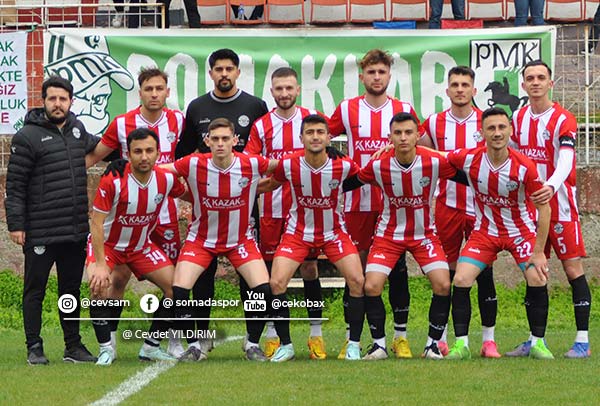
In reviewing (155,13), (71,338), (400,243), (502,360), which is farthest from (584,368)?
(155,13)

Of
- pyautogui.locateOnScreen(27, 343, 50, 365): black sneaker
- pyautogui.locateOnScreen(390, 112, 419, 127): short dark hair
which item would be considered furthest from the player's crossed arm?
pyautogui.locateOnScreen(390, 112, 419, 127): short dark hair

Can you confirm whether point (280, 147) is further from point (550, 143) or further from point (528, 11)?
point (528, 11)

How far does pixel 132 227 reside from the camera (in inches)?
414

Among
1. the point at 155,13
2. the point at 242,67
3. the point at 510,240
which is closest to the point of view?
the point at 510,240

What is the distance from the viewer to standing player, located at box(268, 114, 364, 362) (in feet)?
34.6

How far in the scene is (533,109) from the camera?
10859 millimetres

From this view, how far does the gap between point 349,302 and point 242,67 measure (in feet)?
13.7

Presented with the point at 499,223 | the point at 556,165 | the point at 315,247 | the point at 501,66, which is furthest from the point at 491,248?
the point at 501,66

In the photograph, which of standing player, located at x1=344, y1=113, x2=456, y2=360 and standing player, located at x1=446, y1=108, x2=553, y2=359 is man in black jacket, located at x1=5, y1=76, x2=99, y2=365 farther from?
standing player, located at x1=446, y1=108, x2=553, y2=359

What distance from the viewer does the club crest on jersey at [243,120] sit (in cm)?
1117

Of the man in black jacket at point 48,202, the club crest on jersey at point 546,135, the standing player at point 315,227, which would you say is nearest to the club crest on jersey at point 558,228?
the club crest on jersey at point 546,135

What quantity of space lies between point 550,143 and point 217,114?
2747 millimetres

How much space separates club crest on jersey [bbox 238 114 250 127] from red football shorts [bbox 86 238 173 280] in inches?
52.2

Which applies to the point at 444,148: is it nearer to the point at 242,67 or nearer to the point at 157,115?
the point at 157,115
